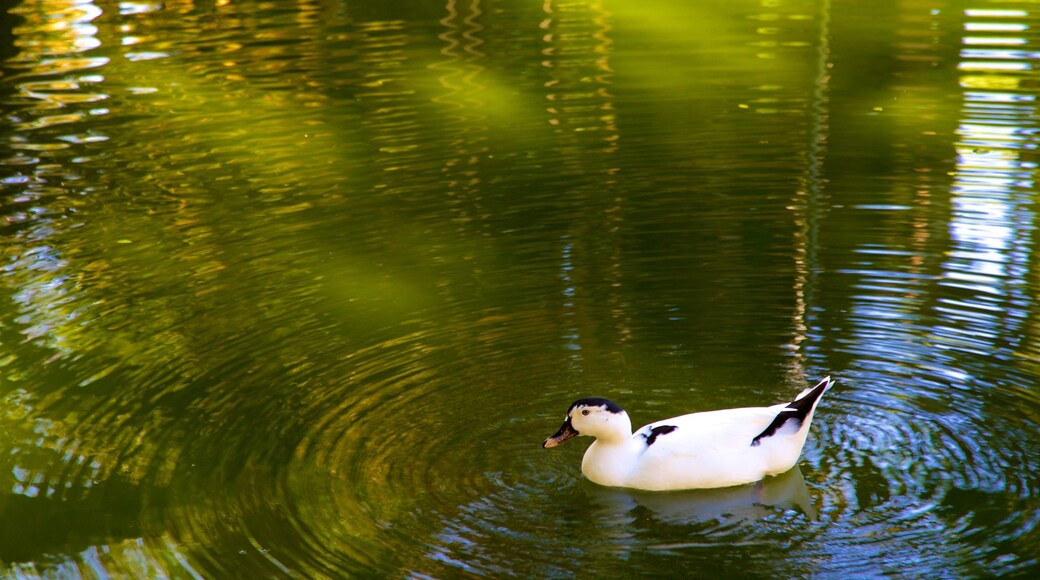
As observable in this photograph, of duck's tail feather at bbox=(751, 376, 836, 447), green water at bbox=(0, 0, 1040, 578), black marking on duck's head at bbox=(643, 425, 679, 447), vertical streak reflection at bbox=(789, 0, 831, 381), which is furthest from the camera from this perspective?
vertical streak reflection at bbox=(789, 0, 831, 381)

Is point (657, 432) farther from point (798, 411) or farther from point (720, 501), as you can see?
point (798, 411)

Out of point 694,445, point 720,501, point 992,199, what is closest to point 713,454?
point 694,445

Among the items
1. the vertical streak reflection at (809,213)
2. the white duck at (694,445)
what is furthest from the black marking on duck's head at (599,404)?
the vertical streak reflection at (809,213)

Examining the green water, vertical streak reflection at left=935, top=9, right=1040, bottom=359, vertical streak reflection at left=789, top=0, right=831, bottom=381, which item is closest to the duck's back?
the green water

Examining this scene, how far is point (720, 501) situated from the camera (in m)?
6.71

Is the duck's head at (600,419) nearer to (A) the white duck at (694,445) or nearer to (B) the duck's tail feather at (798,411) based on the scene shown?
(A) the white duck at (694,445)

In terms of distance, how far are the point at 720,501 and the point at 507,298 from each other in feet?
10.9

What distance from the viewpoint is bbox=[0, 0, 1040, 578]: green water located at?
6480 mm

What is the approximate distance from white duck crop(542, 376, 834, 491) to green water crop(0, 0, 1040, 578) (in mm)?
129

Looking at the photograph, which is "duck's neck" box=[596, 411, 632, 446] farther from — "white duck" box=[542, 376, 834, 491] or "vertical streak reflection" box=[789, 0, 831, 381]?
"vertical streak reflection" box=[789, 0, 831, 381]

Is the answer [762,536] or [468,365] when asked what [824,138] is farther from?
[762,536]

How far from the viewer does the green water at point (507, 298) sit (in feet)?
21.3

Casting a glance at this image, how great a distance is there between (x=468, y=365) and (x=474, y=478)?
1.62m

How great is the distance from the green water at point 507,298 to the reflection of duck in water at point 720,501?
1.0 inches
